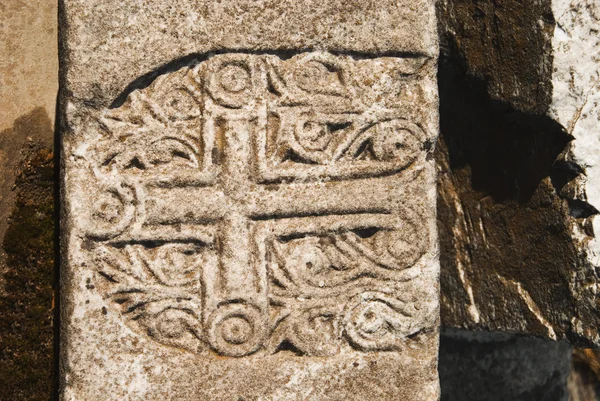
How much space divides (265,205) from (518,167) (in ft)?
2.86

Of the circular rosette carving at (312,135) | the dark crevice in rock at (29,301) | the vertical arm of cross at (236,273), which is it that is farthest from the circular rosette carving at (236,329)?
the dark crevice in rock at (29,301)

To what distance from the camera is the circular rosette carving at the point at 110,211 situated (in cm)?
225

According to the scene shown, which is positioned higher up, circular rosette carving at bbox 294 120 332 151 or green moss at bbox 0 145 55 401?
circular rosette carving at bbox 294 120 332 151

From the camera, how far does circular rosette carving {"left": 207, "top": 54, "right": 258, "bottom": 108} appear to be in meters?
2.28

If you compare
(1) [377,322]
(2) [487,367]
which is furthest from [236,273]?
(2) [487,367]

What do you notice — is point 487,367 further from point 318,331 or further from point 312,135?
point 312,135

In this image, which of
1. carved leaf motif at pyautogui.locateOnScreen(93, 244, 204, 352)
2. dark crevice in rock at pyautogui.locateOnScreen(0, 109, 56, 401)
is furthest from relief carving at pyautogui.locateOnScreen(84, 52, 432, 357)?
dark crevice in rock at pyautogui.locateOnScreen(0, 109, 56, 401)

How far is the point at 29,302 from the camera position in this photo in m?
2.70

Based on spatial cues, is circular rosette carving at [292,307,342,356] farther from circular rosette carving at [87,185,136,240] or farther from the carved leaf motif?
circular rosette carving at [87,185,136,240]

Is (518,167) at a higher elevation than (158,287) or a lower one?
higher

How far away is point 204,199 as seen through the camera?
2307 millimetres

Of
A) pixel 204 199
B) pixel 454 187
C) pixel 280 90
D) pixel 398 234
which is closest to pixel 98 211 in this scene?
pixel 204 199

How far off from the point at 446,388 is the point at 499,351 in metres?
0.24

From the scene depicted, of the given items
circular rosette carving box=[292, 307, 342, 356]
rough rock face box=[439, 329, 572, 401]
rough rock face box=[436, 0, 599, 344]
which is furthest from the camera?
rough rock face box=[439, 329, 572, 401]
